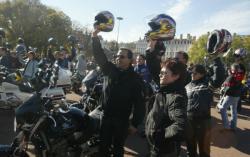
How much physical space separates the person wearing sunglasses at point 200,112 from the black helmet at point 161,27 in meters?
0.71

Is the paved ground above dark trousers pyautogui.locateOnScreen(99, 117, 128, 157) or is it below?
below

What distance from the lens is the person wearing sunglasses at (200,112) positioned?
5023 millimetres

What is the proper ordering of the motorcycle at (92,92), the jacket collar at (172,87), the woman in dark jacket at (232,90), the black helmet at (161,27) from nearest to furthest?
the jacket collar at (172,87) < the black helmet at (161,27) < the motorcycle at (92,92) < the woman in dark jacket at (232,90)

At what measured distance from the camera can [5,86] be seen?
7641 millimetres

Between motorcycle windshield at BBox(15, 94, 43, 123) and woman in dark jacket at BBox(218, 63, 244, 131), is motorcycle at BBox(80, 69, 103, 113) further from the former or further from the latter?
woman in dark jacket at BBox(218, 63, 244, 131)

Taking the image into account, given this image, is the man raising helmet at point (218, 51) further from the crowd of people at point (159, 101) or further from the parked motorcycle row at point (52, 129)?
the parked motorcycle row at point (52, 129)

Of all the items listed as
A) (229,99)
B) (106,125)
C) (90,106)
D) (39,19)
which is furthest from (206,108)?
(39,19)

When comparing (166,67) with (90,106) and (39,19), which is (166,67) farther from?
(39,19)

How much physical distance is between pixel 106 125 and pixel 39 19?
45042 millimetres

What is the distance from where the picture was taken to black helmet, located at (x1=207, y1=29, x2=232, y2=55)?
5609 millimetres

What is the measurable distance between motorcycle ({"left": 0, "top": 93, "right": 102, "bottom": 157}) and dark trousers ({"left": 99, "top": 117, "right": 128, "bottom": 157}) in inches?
10.4

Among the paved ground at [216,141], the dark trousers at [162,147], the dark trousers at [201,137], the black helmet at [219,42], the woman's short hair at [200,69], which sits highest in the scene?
the black helmet at [219,42]

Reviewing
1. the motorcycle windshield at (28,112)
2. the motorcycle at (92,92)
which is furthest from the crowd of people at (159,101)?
the motorcycle at (92,92)

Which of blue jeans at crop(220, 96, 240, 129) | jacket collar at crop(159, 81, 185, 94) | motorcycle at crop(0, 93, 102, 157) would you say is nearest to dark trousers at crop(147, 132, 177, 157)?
jacket collar at crop(159, 81, 185, 94)
